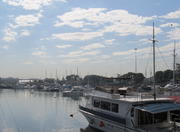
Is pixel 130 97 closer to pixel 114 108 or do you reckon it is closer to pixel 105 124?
pixel 114 108

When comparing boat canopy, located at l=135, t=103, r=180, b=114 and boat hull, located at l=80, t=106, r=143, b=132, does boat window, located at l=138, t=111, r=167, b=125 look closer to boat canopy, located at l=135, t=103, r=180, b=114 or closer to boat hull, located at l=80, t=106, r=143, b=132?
boat canopy, located at l=135, t=103, r=180, b=114

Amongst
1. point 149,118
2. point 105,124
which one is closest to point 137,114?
point 149,118

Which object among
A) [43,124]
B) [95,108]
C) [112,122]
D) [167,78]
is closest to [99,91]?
[95,108]

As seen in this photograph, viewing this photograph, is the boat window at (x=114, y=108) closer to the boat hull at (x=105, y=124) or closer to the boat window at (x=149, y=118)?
the boat hull at (x=105, y=124)

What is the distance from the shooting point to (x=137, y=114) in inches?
674

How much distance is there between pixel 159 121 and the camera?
18172mm

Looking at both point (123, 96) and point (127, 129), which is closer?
point (127, 129)

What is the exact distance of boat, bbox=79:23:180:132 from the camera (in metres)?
16.5

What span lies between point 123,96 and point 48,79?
12307cm

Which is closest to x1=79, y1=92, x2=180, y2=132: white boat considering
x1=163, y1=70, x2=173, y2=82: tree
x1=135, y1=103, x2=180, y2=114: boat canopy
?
x1=135, y1=103, x2=180, y2=114: boat canopy

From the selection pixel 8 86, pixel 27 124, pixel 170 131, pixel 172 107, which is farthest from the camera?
pixel 8 86

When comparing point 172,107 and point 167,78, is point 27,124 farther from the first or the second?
point 167,78

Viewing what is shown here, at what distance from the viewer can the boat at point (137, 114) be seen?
1652 centimetres

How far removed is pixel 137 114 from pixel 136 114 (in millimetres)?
77
